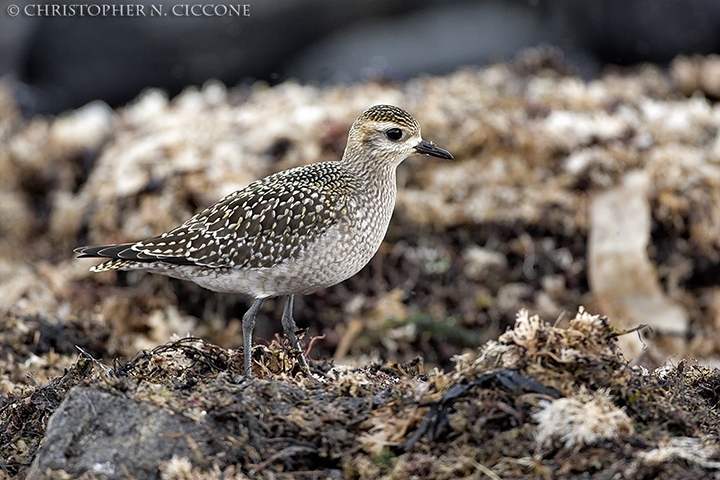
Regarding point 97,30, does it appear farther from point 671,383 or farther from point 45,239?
point 671,383

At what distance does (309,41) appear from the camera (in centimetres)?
1636

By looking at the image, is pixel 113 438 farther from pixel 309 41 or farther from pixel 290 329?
pixel 309 41

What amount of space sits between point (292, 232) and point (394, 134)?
37.9 inches

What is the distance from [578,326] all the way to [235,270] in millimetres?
2152

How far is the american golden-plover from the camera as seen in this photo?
210 inches

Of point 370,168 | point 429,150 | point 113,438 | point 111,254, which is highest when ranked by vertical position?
point 429,150

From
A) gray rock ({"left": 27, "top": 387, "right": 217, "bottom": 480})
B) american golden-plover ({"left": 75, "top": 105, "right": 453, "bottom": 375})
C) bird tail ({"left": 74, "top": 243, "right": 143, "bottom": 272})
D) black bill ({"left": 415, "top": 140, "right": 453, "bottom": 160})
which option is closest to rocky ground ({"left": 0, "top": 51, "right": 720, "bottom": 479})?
gray rock ({"left": 27, "top": 387, "right": 217, "bottom": 480})

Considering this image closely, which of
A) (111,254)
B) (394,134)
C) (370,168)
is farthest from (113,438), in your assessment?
(394,134)

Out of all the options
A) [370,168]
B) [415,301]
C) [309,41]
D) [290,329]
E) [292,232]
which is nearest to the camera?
[292,232]

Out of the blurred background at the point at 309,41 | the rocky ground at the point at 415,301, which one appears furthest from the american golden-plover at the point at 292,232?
the blurred background at the point at 309,41

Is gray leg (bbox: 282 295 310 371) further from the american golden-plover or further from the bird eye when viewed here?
the bird eye

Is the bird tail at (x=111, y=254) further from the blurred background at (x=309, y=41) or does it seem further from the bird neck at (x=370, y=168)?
the blurred background at (x=309, y=41)

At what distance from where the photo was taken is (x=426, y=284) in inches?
333

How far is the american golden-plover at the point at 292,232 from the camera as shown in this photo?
5.34 meters
